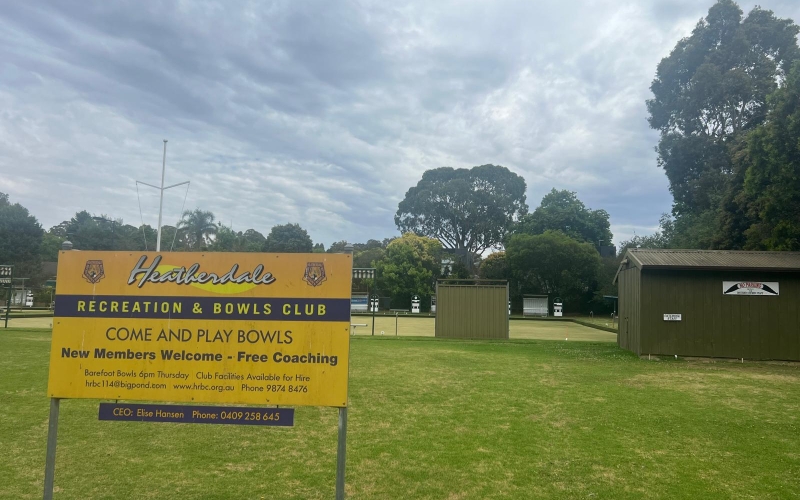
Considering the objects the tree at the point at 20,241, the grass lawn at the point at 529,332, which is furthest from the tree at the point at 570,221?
the tree at the point at 20,241

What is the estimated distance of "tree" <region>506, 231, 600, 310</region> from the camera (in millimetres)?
44969

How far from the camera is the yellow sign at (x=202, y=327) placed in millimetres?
3783

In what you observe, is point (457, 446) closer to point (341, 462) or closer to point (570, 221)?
point (341, 462)

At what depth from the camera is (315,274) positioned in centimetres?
387

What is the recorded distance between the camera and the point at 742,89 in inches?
1292

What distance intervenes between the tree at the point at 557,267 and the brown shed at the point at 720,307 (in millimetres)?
30924

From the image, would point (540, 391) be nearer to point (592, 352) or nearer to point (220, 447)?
point (220, 447)

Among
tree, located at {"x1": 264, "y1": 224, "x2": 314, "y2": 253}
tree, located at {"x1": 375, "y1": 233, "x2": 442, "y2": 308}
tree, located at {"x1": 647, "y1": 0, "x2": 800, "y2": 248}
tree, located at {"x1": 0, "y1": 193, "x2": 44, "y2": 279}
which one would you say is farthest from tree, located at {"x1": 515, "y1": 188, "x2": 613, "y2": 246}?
tree, located at {"x1": 0, "y1": 193, "x2": 44, "y2": 279}

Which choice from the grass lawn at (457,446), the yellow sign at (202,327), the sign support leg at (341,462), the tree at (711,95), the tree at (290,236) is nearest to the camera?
the sign support leg at (341,462)

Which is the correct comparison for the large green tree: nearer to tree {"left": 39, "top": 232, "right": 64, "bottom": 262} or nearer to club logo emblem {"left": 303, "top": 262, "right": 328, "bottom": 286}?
tree {"left": 39, "top": 232, "right": 64, "bottom": 262}

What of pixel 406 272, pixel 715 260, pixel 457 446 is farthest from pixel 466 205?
pixel 457 446

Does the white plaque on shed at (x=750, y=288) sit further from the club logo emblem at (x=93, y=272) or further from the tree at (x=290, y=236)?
the tree at (x=290, y=236)

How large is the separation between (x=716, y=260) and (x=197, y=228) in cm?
4761

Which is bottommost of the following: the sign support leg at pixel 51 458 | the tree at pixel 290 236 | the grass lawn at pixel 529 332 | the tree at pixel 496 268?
the grass lawn at pixel 529 332
